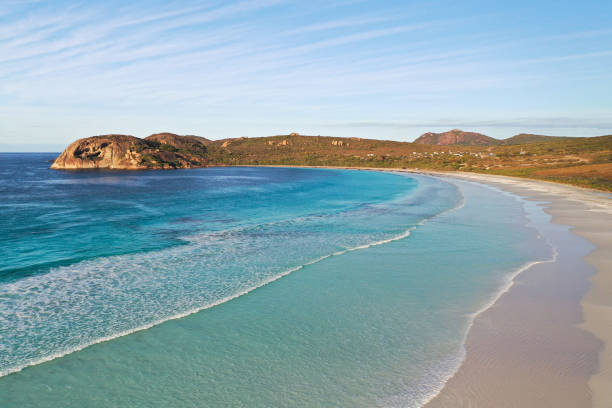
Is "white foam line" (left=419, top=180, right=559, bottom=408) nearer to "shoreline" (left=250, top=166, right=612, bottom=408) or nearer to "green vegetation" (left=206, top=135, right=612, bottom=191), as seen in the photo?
"shoreline" (left=250, top=166, right=612, bottom=408)

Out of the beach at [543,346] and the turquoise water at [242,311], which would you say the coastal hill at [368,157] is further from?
the turquoise water at [242,311]

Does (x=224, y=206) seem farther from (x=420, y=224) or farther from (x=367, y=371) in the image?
(x=367, y=371)

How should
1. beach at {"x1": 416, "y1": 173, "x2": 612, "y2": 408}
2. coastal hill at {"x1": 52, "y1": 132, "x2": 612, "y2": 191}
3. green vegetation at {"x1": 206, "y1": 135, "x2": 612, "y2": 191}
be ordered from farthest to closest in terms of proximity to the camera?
coastal hill at {"x1": 52, "y1": 132, "x2": 612, "y2": 191} < green vegetation at {"x1": 206, "y1": 135, "x2": 612, "y2": 191} < beach at {"x1": 416, "y1": 173, "x2": 612, "y2": 408}

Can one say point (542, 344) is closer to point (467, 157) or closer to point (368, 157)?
point (467, 157)

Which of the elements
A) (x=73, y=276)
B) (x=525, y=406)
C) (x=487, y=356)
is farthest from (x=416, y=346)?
(x=73, y=276)

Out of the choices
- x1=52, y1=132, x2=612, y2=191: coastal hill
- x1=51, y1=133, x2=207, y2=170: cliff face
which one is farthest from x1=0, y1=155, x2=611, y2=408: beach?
x1=51, y1=133, x2=207, y2=170: cliff face

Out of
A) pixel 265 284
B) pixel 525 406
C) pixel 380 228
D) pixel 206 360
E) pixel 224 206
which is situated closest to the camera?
pixel 525 406

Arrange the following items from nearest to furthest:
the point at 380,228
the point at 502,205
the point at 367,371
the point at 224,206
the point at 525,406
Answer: the point at 525,406 < the point at 367,371 < the point at 380,228 < the point at 502,205 < the point at 224,206
